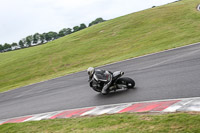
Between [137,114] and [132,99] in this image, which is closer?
[137,114]

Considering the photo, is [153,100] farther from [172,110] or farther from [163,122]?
[163,122]

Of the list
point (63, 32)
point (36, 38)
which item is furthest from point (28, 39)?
point (63, 32)

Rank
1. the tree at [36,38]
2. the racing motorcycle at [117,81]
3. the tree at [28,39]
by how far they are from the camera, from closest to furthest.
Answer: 1. the racing motorcycle at [117,81]
2. the tree at [28,39]
3. the tree at [36,38]

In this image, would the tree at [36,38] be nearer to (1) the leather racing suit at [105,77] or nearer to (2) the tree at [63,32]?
(2) the tree at [63,32]

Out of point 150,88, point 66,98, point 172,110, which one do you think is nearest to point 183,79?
point 150,88

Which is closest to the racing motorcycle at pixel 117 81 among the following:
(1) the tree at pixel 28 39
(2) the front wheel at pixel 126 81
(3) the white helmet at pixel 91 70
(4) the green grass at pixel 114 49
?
(2) the front wheel at pixel 126 81

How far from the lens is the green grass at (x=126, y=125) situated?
209 inches

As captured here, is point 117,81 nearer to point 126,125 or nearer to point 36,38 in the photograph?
point 126,125

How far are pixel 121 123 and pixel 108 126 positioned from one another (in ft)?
1.21

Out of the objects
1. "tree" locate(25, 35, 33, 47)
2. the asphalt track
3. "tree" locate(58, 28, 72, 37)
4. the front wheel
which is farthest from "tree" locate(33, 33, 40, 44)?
the front wheel

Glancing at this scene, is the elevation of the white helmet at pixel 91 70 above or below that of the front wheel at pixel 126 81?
above

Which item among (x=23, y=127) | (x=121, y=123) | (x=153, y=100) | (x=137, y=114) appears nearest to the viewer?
(x=121, y=123)

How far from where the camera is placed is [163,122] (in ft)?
18.9

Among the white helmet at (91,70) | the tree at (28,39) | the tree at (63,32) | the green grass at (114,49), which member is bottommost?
the white helmet at (91,70)
